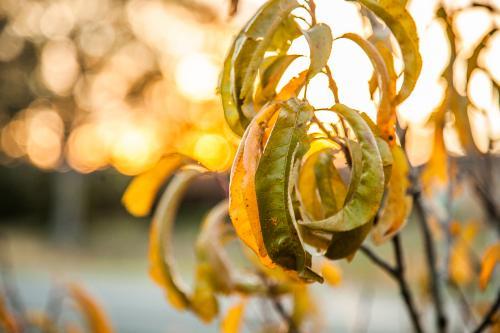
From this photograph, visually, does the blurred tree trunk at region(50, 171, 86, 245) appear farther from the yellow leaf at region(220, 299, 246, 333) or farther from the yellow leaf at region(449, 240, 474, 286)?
the yellow leaf at region(220, 299, 246, 333)

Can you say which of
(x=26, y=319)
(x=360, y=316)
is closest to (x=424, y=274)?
(x=26, y=319)

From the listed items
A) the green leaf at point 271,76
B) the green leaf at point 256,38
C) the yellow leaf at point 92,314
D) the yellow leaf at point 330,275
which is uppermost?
the green leaf at point 256,38

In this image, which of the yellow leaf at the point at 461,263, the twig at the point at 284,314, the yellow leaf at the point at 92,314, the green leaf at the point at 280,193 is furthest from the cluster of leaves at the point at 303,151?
the yellow leaf at the point at 461,263

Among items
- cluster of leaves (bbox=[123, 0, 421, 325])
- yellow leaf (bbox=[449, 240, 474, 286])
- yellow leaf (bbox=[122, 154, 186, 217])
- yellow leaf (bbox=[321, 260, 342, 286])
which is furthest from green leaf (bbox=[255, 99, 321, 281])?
yellow leaf (bbox=[449, 240, 474, 286])

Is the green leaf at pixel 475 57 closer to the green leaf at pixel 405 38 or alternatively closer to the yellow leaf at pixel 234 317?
the green leaf at pixel 405 38

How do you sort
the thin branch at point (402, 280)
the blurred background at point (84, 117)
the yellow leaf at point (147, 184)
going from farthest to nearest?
the blurred background at point (84, 117) < the yellow leaf at point (147, 184) < the thin branch at point (402, 280)

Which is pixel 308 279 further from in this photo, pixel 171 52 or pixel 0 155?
pixel 0 155
